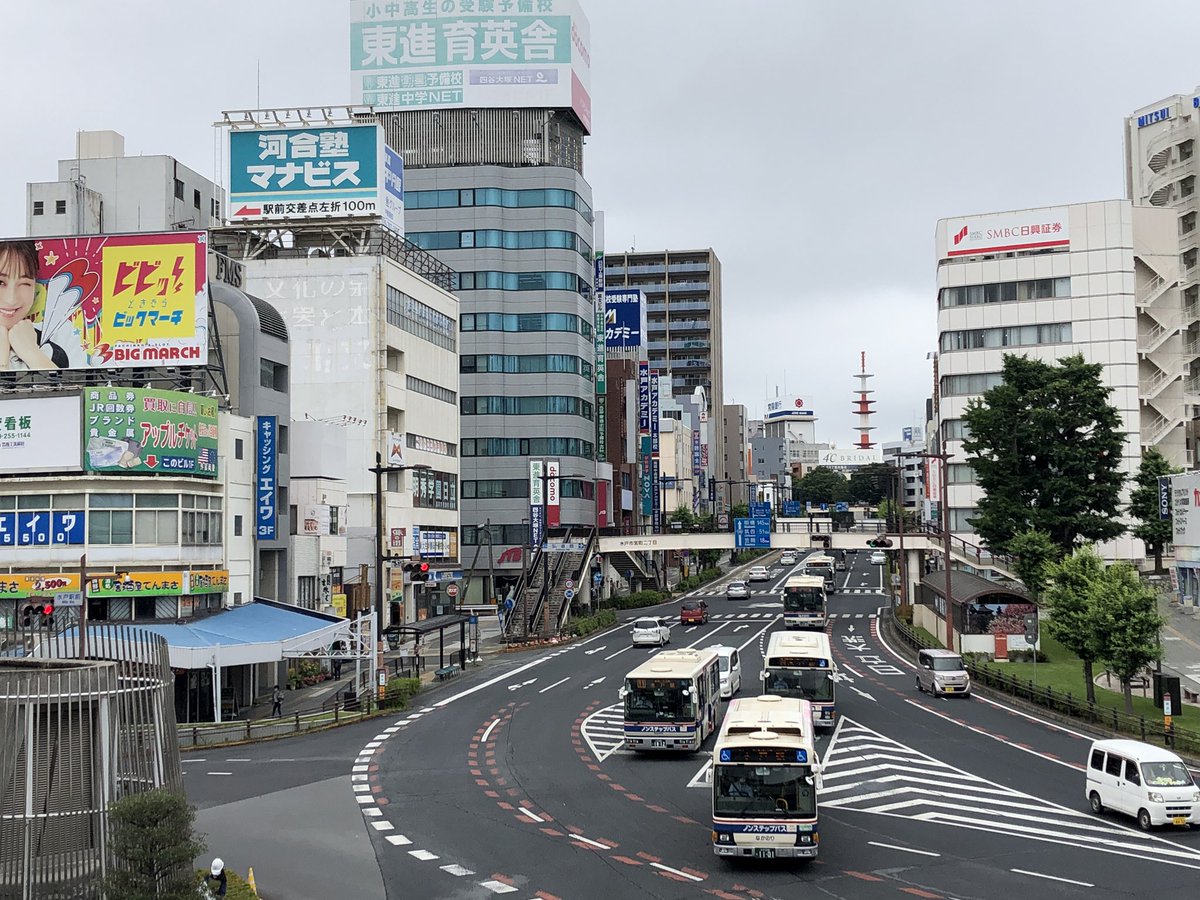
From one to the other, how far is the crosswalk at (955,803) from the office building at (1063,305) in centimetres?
6181

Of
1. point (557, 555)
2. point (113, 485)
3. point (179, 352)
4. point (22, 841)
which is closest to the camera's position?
point (22, 841)

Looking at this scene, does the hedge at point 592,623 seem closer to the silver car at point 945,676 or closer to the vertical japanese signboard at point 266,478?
the vertical japanese signboard at point 266,478

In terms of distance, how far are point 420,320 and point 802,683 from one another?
4942 centimetres

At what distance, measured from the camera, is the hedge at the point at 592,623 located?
2977 inches

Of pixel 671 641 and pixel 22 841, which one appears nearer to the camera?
pixel 22 841

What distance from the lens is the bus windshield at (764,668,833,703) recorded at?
130 feet

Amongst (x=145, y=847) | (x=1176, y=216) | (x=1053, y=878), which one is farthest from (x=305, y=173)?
(x=1176, y=216)

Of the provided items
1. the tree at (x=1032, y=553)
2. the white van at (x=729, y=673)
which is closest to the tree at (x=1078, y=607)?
the white van at (x=729, y=673)

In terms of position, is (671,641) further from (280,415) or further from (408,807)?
(408,807)

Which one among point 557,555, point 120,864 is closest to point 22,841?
point 120,864

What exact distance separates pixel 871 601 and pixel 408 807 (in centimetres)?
7831

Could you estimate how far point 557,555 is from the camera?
9188 centimetres

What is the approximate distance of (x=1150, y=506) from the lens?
79375 mm

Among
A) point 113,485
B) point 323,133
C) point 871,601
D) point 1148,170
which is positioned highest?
point 1148,170
